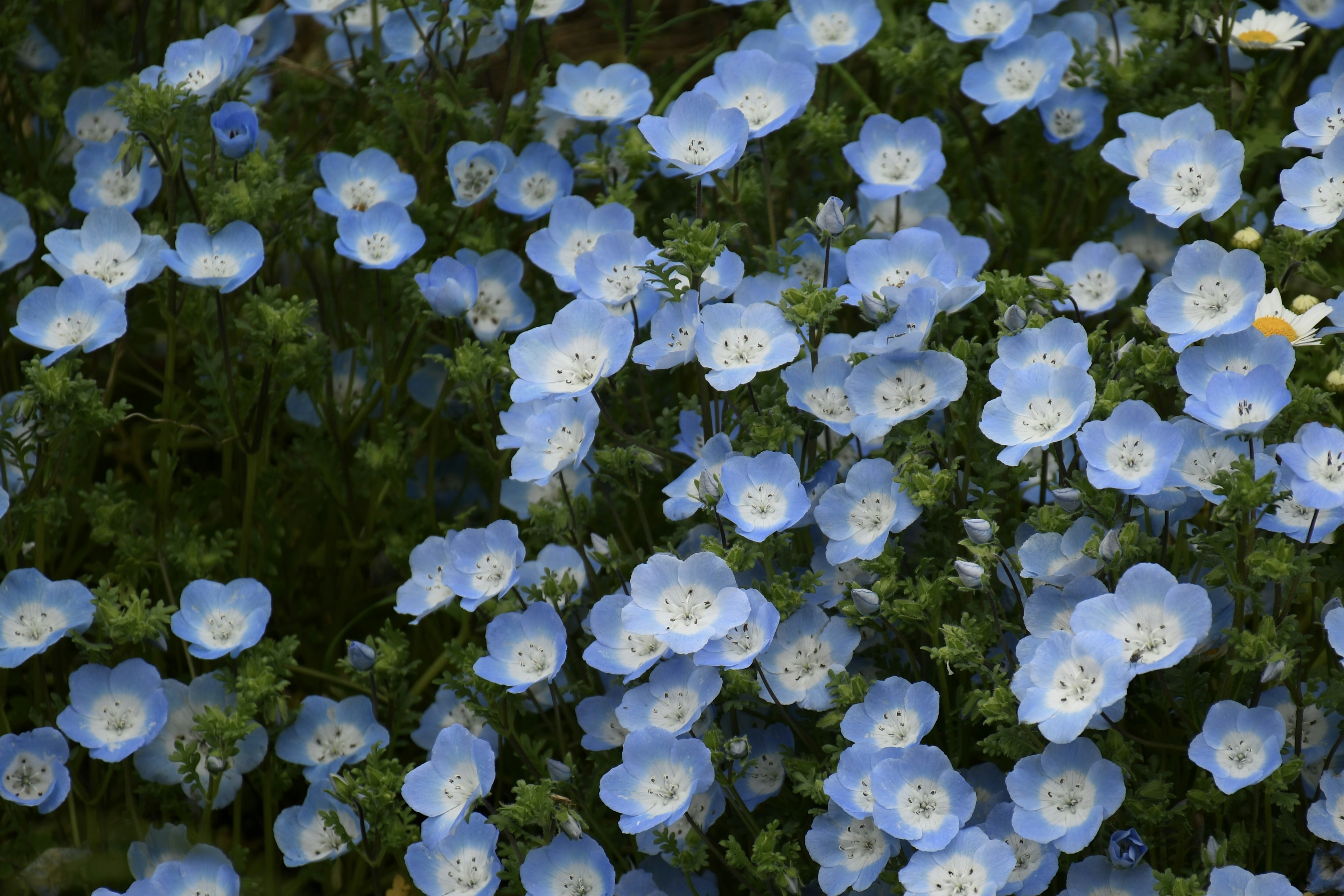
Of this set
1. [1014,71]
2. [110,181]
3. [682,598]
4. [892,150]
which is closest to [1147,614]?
[682,598]

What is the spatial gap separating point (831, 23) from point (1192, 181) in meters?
1.00

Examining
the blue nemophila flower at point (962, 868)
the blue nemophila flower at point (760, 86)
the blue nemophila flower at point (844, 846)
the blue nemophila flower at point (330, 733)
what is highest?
the blue nemophila flower at point (760, 86)

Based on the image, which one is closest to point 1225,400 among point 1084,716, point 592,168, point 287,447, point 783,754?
point 1084,716

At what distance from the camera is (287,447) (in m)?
3.33

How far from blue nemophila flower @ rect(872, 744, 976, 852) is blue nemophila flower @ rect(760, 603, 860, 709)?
0.66 ft

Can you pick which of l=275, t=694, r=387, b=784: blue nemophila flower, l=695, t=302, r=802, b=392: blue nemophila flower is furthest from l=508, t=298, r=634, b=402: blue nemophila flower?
l=275, t=694, r=387, b=784: blue nemophila flower

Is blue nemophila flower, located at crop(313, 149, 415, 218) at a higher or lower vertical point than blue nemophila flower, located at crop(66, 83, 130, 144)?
lower

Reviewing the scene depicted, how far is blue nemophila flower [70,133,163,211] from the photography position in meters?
2.79

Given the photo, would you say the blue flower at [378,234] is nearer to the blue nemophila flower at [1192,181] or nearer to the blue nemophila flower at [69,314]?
the blue nemophila flower at [69,314]

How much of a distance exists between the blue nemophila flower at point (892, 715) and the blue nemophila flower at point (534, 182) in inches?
52.0

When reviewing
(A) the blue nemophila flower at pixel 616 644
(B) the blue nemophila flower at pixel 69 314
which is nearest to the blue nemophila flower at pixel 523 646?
(A) the blue nemophila flower at pixel 616 644

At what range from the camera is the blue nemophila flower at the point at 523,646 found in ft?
7.05

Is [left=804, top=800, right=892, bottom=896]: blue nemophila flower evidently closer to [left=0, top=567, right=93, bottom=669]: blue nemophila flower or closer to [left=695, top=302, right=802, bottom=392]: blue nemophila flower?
[left=695, top=302, right=802, bottom=392]: blue nemophila flower

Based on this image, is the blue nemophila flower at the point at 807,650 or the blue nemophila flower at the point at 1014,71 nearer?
the blue nemophila flower at the point at 807,650
